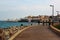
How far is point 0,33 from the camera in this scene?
20141mm

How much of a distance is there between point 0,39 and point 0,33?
3.78 ft

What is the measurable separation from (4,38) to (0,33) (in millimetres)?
1025

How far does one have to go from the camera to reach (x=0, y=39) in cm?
1909

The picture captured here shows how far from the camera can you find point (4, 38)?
1931 centimetres

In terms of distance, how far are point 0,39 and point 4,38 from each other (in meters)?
0.40
